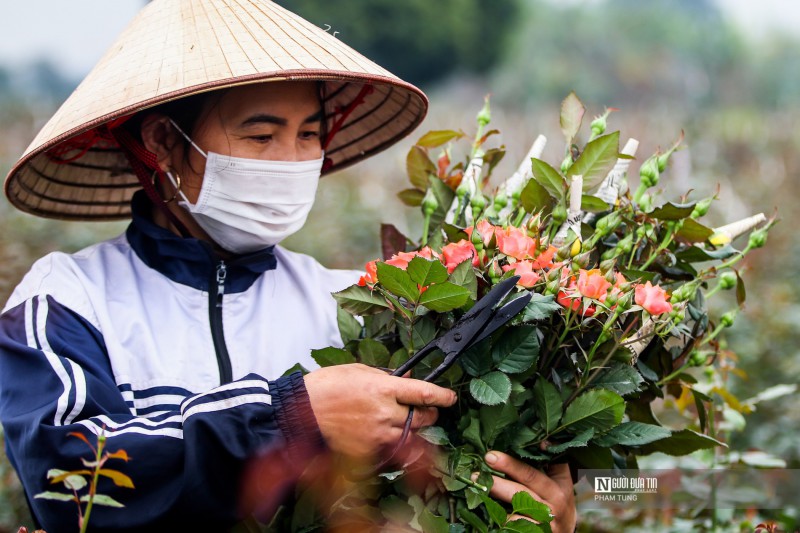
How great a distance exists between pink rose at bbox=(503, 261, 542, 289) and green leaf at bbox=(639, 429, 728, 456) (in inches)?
20.4

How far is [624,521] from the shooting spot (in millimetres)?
2234

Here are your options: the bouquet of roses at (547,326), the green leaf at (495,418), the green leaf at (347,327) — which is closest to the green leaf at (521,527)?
the bouquet of roses at (547,326)

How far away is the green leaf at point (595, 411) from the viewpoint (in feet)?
4.75

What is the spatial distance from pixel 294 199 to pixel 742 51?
20.3 metres

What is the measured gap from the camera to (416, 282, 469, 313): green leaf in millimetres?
1364

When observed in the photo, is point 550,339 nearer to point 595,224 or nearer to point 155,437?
point 595,224

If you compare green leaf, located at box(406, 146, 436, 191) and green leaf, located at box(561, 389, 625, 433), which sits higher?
green leaf, located at box(406, 146, 436, 191)

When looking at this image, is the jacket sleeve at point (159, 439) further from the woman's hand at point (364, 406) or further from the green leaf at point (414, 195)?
the green leaf at point (414, 195)

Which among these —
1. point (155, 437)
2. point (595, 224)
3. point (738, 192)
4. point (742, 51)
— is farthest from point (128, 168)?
point (742, 51)

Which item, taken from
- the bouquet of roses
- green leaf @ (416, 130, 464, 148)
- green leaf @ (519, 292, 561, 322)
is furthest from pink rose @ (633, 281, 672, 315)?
green leaf @ (416, 130, 464, 148)

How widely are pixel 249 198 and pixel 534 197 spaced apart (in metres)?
0.61

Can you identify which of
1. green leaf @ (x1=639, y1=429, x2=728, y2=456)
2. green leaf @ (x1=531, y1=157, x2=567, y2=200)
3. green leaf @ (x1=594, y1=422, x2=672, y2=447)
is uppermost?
green leaf @ (x1=531, y1=157, x2=567, y2=200)

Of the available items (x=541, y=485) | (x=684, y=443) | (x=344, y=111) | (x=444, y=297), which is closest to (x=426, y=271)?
(x=444, y=297)

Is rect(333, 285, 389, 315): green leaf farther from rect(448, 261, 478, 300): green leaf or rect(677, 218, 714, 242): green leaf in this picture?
rect(677, 218, 714, 242): green leaf
